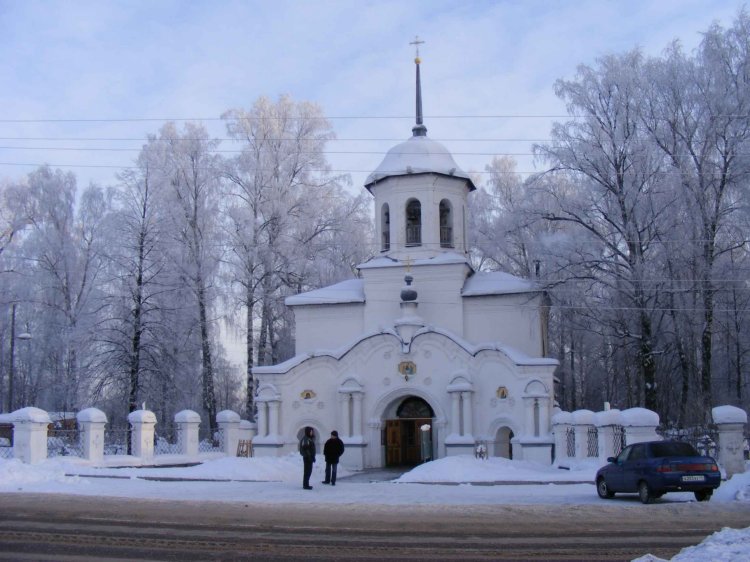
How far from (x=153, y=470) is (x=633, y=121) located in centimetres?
1878

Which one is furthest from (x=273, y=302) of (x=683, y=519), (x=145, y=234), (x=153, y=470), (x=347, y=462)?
(x=683, y=519)

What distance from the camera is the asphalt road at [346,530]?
9477 mm

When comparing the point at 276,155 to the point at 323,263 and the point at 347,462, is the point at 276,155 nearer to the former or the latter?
the point at 323,263

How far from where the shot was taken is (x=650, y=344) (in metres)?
28.3

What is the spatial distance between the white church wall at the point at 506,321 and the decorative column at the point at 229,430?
29.1 ft

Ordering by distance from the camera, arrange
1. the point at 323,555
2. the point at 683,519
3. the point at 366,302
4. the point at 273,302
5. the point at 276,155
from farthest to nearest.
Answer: the point at 276,155 < the point at 273,302 < the point at 366,302 < the point at 683,519 < the point at 323,555

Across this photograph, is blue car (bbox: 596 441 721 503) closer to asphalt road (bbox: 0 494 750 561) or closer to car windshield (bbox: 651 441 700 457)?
car windshield (bbox: 651 441 700 457)

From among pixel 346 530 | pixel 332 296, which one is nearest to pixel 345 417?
pixel 332 296

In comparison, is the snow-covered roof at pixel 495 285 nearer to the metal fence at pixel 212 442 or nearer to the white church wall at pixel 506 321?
the white church wall at pixel 506 321

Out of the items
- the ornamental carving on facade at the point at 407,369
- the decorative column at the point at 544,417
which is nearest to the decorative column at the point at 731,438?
the decorative column at the point at 544,417

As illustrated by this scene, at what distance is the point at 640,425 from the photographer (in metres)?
19.9

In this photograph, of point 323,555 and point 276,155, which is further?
point 276,155

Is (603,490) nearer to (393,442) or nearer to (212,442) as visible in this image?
(393,442)

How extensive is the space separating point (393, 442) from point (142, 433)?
28.2ft
